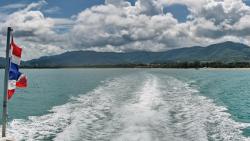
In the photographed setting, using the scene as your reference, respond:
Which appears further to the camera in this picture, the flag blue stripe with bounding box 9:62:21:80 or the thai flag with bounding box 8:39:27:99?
the flag blue stripe with bounding box 9:62:21:80

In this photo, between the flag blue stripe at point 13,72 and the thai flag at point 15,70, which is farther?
the flag blue stripe at point 13,72

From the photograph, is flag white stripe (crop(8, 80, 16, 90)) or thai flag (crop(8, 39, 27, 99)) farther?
flag white stripe (crop(8, 80, 16, 90))

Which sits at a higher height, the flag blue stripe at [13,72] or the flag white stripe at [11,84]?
the flag blue stripe at [13,72]

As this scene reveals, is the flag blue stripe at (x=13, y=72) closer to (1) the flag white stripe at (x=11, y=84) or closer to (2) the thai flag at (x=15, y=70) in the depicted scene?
(2) the thai flag at (x=15, y=70)

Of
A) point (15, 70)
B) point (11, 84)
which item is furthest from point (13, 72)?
point (11, 84)

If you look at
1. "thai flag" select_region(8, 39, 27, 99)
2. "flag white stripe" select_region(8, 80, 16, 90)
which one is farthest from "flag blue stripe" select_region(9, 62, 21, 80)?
"flag white stripe" select_region(8, 80, 16, 90)

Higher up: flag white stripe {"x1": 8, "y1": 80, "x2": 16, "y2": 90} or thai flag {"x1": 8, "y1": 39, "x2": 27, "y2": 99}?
thai flag {"x1": 8, "y1": 39, "x2": 27, "y2": 99}

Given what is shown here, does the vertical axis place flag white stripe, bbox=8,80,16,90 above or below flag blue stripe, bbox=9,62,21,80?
below

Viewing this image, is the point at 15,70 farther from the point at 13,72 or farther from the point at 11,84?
the point at 11,84

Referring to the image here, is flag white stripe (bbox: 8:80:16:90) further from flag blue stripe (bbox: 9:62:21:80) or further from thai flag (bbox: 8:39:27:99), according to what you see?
flag blue stripe (bbox: 9:62:21:80)

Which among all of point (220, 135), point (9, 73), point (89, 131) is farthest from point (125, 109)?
point (9, 73)

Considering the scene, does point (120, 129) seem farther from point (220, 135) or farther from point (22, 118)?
point (22, 118)

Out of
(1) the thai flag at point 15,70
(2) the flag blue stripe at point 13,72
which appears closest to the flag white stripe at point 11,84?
(1) the thai flag at point 15,70

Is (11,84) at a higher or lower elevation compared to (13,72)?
lower
